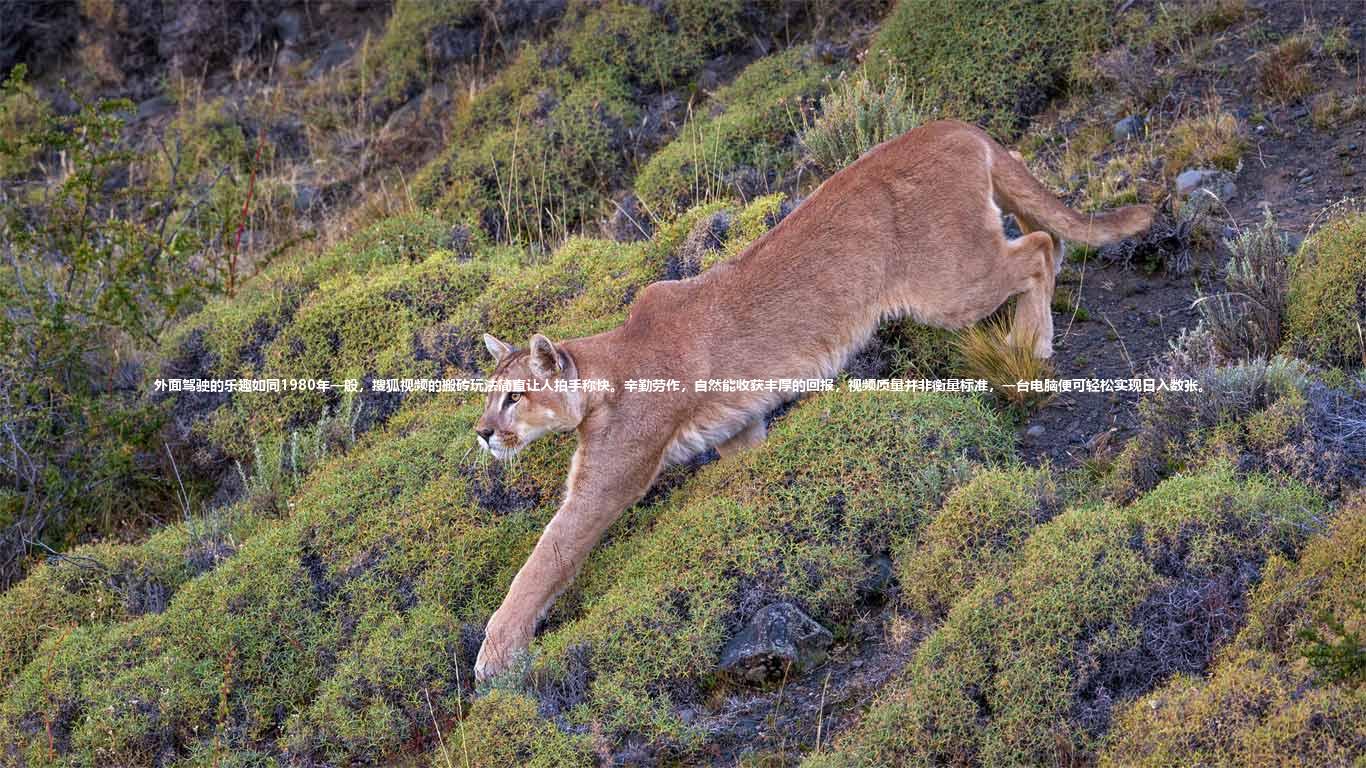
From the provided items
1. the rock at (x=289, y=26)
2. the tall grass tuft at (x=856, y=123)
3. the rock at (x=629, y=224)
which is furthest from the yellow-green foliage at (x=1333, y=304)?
the rock at (x=289, y=26)

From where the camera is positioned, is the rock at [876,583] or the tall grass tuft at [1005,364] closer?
the rock at [876,583]

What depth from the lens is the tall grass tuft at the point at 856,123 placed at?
9.13 meters

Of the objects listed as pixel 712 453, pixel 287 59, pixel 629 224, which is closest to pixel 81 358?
pixel 629 224

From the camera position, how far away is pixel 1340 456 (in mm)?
5133

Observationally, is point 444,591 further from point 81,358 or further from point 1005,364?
point 81,358

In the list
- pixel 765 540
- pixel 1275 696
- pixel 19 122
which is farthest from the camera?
pixel 19 122

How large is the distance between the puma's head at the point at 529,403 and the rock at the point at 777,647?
62.1 inches

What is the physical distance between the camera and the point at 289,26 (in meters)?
15.5

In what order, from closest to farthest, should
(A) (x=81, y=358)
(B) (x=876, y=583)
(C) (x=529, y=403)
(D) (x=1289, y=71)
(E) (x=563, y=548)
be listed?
(B) (x=876, y=583)
(E) (x=563, y=548)
(C) (x=529, y=403)
(D) (x=1289, y=71)
(A) (x=81, y=358)

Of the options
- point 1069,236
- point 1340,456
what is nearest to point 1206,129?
point 1069,236

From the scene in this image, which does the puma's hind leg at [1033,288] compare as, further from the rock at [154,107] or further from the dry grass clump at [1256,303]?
the rock at [154,107]

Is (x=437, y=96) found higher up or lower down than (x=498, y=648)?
higher up

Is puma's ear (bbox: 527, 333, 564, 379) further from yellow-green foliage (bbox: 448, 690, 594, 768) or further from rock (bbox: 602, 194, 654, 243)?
rock (bbox: 602, 194, 654, 243)

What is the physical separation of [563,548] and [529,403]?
776 millimetres
